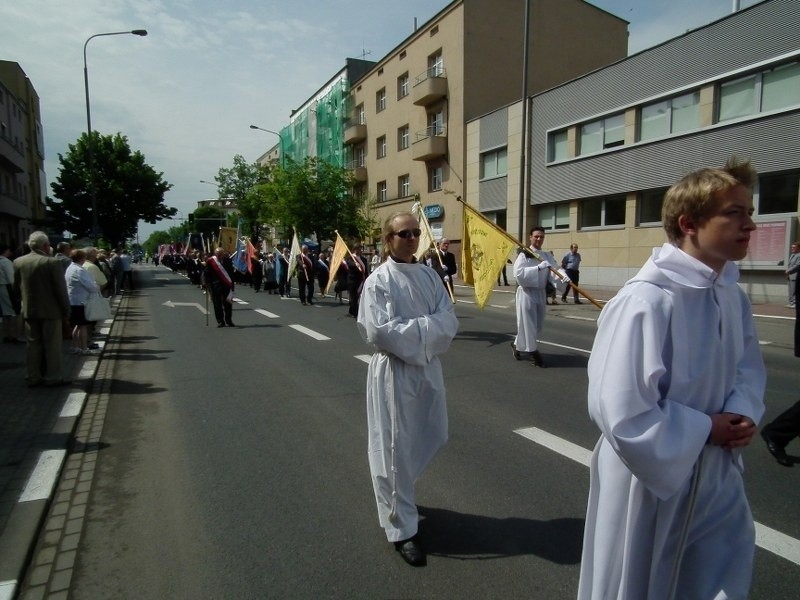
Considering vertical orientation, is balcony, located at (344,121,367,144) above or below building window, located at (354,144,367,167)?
above

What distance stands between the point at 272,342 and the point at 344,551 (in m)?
7.91

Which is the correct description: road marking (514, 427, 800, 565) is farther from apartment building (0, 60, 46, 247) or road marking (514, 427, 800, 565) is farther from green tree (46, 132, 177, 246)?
green tree (46, 132, 177, 246)

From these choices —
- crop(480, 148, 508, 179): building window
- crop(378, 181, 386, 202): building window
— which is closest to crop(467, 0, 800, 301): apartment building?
crop(480, 148, 508, 179): building window

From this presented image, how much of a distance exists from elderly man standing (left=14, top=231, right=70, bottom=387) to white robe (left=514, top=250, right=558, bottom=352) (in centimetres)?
593

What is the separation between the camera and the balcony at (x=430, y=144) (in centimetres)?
3169

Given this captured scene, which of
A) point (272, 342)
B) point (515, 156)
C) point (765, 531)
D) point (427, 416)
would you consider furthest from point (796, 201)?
point (427, 416)

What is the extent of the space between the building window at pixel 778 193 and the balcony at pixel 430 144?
17.5 metres

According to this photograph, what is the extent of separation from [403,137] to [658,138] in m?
19.9

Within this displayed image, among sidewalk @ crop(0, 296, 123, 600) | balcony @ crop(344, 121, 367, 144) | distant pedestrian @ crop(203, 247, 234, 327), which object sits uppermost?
balcony @ crop(344, 121, 367, 144)

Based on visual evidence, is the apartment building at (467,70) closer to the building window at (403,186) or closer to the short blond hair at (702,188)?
the building window at (403,186)

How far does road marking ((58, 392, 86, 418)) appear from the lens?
5.97m

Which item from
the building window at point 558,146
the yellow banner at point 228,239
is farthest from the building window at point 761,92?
the yellow banner at point 228,239

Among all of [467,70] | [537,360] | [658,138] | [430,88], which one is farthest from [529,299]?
[430,88]

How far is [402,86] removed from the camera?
121 feet
